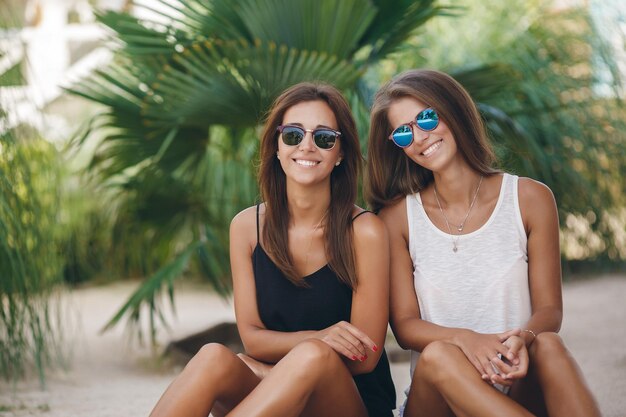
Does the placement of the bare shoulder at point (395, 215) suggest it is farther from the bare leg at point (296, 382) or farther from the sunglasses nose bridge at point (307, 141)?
the bare leg at point (296, 382)

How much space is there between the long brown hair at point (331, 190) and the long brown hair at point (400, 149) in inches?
3.4

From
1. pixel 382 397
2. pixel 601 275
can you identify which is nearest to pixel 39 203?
pixel 382 397

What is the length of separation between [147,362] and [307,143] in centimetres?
284

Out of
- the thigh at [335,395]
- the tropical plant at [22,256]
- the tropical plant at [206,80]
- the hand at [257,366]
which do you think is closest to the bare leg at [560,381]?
the thigh at [335,395]

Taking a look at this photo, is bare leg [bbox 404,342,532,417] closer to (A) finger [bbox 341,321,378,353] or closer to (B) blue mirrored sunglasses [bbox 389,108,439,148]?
(A) finger [bbox 341,321,378,353]

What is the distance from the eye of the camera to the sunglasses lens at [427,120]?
2773 mm

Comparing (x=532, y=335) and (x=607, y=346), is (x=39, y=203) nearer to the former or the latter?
(x=532, y=335)

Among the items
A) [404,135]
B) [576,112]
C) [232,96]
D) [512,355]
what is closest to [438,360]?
[512,355]

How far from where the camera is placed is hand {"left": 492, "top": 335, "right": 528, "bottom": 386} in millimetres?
2410

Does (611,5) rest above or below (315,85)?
above

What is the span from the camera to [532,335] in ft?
8.42

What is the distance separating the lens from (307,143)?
9.12ft

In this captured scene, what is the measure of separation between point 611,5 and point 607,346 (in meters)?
3.30

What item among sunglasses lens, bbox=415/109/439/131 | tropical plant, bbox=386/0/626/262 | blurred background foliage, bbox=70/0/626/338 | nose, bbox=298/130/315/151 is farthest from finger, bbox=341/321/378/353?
tropical plant, bbox=386/0/626/262
